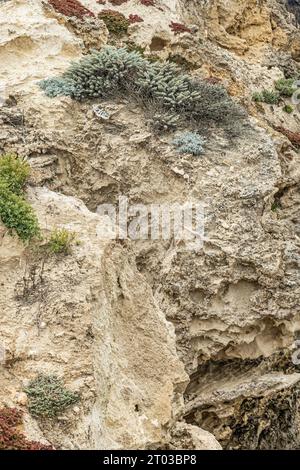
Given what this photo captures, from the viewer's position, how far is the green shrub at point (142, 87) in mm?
15344

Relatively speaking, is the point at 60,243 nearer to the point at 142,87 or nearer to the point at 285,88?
the point at 142,87

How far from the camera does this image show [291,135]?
67.1 ft

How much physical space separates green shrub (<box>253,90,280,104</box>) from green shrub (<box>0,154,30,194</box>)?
12.5 m

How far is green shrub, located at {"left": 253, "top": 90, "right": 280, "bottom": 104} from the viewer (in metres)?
22.2

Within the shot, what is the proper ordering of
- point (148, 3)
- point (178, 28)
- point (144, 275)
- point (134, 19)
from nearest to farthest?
point (144, 275)
point (178, 28)
point (134, 19)
point (148, 3)

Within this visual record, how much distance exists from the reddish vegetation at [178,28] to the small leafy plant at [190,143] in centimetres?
828

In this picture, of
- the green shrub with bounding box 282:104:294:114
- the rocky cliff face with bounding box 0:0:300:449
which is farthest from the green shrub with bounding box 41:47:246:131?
the green shrub with bounding box 282:104:294:114

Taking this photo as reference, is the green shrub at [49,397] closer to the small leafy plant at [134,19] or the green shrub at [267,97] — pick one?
the green shrub at [267,97]

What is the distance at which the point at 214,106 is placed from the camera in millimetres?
15508

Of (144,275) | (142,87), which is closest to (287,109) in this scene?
(142,87)

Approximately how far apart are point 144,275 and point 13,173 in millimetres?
3853

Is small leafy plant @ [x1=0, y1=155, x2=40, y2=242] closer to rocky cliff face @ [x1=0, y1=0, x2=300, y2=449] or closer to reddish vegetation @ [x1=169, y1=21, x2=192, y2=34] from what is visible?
rocky cliff face @ [x1=0, y1=0, x2=300, y2=449]

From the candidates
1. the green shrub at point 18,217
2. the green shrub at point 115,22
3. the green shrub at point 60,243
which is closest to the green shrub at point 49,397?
the green shrub at point 60,243
